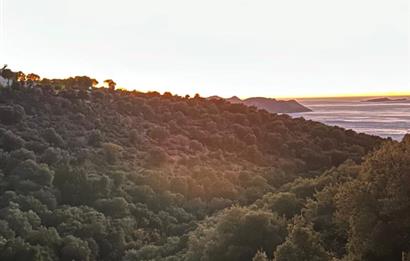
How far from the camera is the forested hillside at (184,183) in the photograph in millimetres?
18750

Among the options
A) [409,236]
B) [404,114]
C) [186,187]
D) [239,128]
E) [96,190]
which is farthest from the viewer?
[404,114]

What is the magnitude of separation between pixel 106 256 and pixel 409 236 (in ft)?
79.2

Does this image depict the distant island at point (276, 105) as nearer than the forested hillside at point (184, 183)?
No

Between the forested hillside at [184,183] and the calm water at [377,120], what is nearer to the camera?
the forested hillside at [184,183]

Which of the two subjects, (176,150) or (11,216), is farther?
(176,150)

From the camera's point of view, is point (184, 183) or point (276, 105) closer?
point (184, 183)

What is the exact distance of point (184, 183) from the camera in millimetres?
47938

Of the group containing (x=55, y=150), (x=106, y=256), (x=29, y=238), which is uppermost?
(x=55, y=150)

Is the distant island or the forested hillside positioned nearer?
A: the forested hillside

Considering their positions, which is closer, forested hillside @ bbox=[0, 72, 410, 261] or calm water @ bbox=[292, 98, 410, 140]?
forested hillside @ bbox=[0, 72, 410, 261]

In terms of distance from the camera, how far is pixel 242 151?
64.7 meters

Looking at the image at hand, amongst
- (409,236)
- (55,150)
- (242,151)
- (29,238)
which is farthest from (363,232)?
(242,151)

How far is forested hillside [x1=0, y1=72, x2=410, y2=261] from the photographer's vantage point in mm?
18750

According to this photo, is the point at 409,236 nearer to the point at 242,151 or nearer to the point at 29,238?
the point at 29,238
